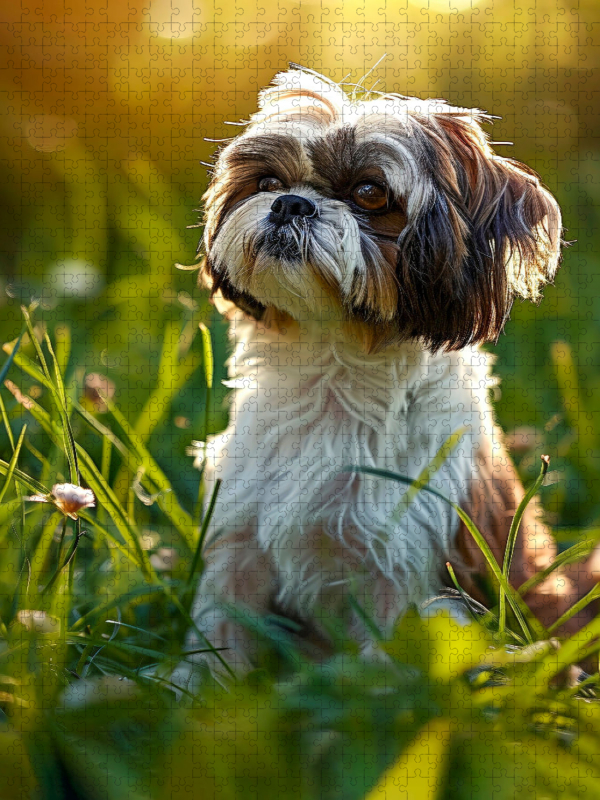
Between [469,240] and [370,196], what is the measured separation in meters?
0.25

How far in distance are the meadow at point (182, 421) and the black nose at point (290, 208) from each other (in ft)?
0.99

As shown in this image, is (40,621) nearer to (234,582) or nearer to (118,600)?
(118,600)

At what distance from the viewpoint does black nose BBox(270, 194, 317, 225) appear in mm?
1771

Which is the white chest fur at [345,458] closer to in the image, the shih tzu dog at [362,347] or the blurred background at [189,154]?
the shih tzu dog at [362,347]

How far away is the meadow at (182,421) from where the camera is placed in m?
1.25

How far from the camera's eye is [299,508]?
1904 millimetres

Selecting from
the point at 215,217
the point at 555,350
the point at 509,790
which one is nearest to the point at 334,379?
the point at 215,217

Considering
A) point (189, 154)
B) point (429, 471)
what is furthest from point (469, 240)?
point (189, 154)

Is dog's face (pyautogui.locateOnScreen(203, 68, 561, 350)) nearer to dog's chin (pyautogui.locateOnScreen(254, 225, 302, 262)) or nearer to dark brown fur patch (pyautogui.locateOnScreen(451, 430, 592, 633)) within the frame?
dog's chin (pyautogui.locateOnScreen(254, 225, 302, 262))

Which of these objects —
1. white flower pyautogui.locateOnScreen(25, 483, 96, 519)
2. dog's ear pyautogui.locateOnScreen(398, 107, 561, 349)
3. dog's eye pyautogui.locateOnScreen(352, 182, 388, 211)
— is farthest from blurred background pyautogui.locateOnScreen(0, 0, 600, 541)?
white flower pyautogui.locateOnScreen(25, 483, 96, 519)

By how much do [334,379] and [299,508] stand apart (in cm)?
30

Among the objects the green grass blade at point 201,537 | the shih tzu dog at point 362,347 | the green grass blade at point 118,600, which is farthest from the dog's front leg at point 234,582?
the green grass blade at point 118,600

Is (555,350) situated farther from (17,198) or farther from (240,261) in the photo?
(17,198)

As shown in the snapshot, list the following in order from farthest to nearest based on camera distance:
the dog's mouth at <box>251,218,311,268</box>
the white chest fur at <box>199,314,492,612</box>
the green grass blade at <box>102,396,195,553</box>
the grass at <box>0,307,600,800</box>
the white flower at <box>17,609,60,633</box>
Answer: the green grass blade at <box>102,396,195,553</box> < the white chest fur at <box>199,314,492,612</box> < the dog's mouth at <box>251,218,311,268</box> < the white flower at <box>17,609,60,633</box> < the grass at <box>0,307,600,800</box>
